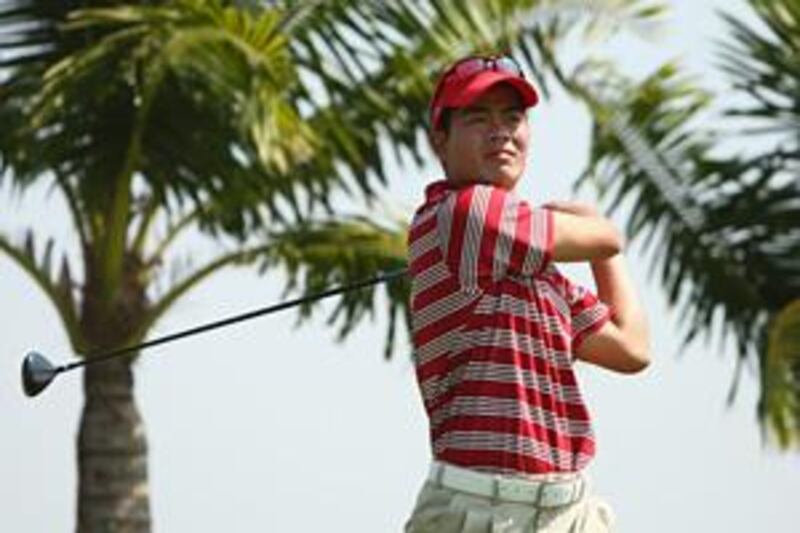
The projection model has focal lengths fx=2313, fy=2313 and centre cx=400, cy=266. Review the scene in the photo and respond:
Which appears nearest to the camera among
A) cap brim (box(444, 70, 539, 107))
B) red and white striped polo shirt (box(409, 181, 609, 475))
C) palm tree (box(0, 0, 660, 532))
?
red and white striped polo shirt (box(409, 181, 609, 475))

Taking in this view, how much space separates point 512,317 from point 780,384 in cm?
855

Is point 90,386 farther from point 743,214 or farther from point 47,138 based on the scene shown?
point 743,214

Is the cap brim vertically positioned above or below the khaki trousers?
above

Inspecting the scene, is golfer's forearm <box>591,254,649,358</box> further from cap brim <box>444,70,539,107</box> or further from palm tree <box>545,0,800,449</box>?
palm tree <box>545,0,800,449</box>

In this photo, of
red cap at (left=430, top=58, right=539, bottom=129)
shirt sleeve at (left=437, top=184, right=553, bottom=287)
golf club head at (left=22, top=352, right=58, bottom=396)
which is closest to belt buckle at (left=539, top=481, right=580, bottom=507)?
shirt sleeve at (left=437, top=184, right=553, bottom=287)

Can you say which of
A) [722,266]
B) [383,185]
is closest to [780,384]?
[722,266]

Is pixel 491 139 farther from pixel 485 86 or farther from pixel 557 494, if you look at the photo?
pixel 557 494

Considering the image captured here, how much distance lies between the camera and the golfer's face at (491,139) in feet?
13.3

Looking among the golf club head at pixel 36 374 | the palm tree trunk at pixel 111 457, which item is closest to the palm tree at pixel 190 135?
the palm tree trunk at pixel 111 457

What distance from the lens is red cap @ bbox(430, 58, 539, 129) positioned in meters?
4.06

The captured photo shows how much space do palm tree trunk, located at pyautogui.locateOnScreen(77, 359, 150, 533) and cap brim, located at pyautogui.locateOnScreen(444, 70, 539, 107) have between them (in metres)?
9.02

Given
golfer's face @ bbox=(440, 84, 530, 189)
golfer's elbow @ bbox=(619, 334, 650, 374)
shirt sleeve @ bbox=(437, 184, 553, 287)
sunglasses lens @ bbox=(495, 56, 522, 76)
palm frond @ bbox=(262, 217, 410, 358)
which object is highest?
palm frond @ bbox=(262, 217, 410, 358)

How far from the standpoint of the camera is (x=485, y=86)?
13.3 feet

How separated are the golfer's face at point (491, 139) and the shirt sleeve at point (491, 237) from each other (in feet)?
0.31
